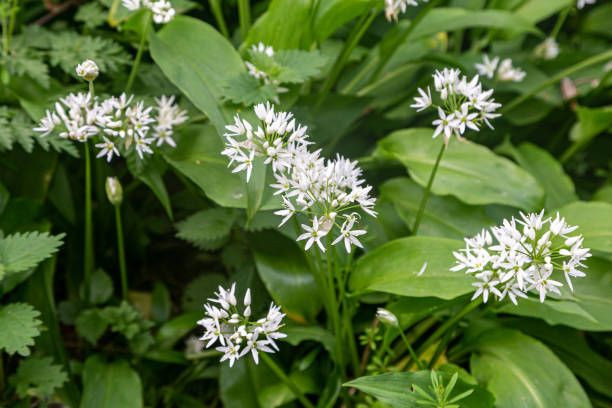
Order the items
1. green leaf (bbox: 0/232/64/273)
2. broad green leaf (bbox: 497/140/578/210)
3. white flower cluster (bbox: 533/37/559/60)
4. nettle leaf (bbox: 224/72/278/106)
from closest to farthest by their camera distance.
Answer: green leaf (bbox: 0/232/64/273) → nettle leaf (bbox: 224/72/278/106) → broad green leaf (bbox: 497/140/578/210) → white flower cluster (bbox: 533/37/559/60)

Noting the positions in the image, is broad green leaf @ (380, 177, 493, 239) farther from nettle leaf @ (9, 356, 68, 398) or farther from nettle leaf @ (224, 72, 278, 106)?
nettle leaf @ (9, 356, 68, 398)

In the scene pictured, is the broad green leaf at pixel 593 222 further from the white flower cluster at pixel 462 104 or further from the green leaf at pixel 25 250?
the green leaf at pixel 25 250

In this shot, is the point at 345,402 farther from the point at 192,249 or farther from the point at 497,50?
the point at 497,50

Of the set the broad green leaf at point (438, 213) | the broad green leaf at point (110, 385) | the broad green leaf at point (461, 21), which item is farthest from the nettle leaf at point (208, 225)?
the broad green leaf at point (461, 21)

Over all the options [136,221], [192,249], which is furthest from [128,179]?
[192,249]

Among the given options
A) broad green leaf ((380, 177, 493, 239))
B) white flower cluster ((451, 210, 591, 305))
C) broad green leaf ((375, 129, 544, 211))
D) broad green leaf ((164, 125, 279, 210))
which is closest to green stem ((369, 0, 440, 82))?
broad green leaf ((375, 129, 544, 211))

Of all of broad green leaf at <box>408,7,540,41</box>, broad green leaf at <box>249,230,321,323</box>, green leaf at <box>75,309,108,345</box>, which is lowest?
green leaf at <box>75,309,108,345</box>

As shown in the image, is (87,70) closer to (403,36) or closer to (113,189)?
(113,189)
